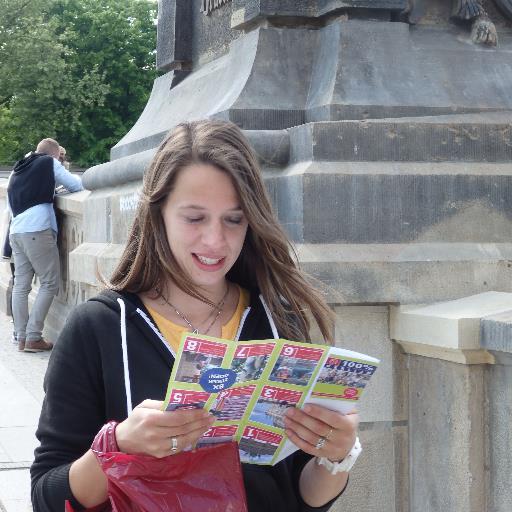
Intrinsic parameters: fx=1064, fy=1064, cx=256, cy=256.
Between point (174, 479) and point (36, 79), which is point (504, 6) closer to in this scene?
point (174, 479)

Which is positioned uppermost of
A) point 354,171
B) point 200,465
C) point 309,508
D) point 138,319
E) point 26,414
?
point 354,171

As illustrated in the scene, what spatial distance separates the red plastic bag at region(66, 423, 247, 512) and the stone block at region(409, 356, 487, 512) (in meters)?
1.59

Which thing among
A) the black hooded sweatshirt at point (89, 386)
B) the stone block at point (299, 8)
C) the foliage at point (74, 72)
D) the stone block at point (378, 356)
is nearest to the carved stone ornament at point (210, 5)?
the stone block at point (299, 8)

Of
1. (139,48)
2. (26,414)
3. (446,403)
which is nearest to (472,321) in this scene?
(446,403)

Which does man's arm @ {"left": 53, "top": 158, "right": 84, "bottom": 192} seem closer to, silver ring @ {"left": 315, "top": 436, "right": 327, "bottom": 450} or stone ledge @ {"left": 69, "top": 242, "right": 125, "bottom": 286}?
stone ledge @ {"left": 69, "top": 242, "right": 125, "bottom": 286}

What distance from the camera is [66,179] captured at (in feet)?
29.5

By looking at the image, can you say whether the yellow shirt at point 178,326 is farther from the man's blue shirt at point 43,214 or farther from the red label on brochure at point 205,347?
the man's blue shirt at point 43,214

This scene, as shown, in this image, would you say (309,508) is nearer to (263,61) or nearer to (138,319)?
(138,319)

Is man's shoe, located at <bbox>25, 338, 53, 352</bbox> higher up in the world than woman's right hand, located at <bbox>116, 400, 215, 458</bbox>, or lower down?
lower down

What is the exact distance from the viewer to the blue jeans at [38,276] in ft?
29.5

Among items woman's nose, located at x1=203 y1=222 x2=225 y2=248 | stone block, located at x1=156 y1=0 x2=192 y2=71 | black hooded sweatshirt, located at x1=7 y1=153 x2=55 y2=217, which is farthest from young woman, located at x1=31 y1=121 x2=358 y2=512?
black hooded sweatshirt, located at x1=7 y1=153 x2=55 y2=217

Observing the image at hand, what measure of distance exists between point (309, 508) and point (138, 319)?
1.93ft

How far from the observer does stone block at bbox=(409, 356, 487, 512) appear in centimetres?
357

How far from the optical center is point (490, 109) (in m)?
4.34
